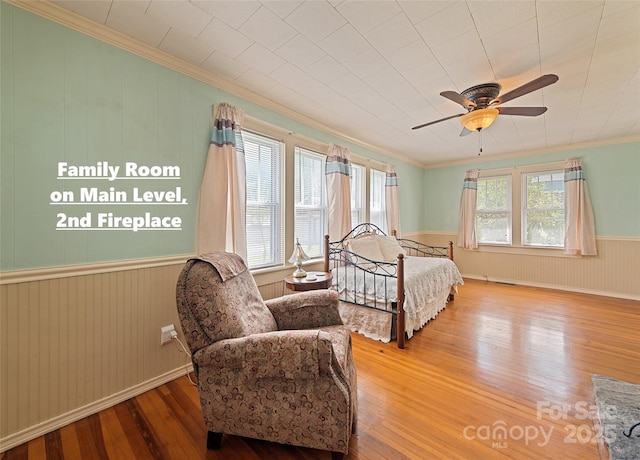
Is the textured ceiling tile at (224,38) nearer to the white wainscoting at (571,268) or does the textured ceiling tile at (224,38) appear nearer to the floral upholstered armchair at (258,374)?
the floral upholstered armchair at (258,374)

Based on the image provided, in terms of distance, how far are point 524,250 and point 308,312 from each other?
500 cm

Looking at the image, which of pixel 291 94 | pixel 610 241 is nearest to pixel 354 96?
pixel 291 94

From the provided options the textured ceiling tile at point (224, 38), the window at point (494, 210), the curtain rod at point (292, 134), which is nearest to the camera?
the textured ceiling tile at point (224, 38)

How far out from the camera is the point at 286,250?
3.06 m

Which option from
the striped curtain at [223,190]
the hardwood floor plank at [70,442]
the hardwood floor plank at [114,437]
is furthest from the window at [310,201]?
the hardwood floor plank at [70,442]

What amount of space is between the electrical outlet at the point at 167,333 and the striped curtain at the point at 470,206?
537 centimetres

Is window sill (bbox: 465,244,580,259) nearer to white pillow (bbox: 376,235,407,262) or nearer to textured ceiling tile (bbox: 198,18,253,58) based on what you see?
white pillow (bbox: 376,235,407,262)

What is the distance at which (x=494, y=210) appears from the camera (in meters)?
5.23

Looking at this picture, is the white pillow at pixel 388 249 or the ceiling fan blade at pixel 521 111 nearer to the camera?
the ceiling fan blade at pixel 521 111

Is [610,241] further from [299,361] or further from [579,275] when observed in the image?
[299,361]

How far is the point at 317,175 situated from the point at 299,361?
2714 millimetres

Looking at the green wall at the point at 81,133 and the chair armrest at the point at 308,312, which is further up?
the green wall at the point at 81,133

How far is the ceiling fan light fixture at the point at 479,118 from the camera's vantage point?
228 centimetres

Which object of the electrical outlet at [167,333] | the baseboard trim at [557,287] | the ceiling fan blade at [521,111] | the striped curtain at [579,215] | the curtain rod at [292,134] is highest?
the curtain rod at [292,134]
